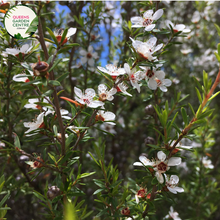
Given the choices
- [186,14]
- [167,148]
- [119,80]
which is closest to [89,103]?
[119,80]

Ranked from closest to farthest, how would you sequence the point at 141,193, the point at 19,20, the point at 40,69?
the point at 40,69 < the point at 19,20 < the point at 141,193

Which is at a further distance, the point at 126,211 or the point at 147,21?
the point at 147,21

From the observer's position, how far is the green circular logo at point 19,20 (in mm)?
869

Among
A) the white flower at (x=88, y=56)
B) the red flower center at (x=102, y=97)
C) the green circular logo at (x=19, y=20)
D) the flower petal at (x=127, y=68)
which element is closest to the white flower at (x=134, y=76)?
the flower petal at (x=127, y=68)

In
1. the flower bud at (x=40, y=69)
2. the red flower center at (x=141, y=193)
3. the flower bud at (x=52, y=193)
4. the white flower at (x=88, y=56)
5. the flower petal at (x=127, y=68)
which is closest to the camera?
the flower bud at (x=40, y=69)

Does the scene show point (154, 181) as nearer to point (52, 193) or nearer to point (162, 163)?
point (162, 163)

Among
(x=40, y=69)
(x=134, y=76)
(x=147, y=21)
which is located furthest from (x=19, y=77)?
(x=147, y=21)

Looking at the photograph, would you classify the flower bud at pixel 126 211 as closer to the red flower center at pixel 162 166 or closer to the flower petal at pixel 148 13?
the red flower center at pixel 162 166

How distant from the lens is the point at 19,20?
91cm

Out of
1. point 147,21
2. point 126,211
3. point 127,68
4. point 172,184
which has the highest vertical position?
point 147,21

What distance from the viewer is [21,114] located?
131 centimetres

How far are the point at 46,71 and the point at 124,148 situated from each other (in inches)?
72.4

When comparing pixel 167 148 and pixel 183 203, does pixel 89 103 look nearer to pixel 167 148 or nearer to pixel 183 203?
pixel 167 148

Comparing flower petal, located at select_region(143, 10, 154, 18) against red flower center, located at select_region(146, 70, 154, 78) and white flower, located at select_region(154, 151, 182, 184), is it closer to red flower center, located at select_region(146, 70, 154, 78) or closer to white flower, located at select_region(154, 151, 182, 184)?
red flower center, located at select_region(146, 70, 154, 78)
